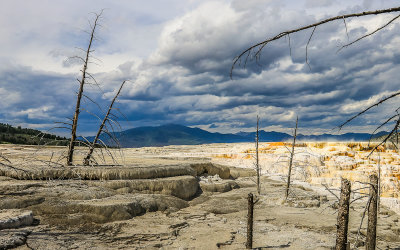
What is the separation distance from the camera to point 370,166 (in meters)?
21.2

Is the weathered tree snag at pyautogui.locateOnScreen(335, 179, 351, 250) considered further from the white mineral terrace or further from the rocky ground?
the white mineral terrace

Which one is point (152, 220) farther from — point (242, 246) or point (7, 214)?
point (7, 214)

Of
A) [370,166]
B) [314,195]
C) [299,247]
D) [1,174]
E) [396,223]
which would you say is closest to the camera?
[299,247]

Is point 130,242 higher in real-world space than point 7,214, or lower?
lower

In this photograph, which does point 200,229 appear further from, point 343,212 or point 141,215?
point 343,212

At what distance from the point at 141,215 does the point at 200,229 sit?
199cm

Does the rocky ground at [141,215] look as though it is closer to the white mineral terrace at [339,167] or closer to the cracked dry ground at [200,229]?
the cracked dry ground at [200,229]

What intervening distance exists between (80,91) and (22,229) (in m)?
5.62

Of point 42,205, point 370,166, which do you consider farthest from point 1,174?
point 370,166

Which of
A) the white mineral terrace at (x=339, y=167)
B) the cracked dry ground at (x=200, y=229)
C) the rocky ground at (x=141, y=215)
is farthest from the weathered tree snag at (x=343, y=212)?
the white mineral terrace at (x=339, y=167)

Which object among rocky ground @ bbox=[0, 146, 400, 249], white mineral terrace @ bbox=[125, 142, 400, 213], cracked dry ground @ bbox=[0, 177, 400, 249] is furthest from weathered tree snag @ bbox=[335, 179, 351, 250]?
white mineral terrace @ bbox=[125, 142, 400, 213]

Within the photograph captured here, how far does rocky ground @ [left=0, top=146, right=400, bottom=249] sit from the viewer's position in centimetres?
761

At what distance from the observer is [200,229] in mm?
9328

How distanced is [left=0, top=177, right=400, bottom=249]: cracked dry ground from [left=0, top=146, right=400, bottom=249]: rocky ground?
0.08 ft
